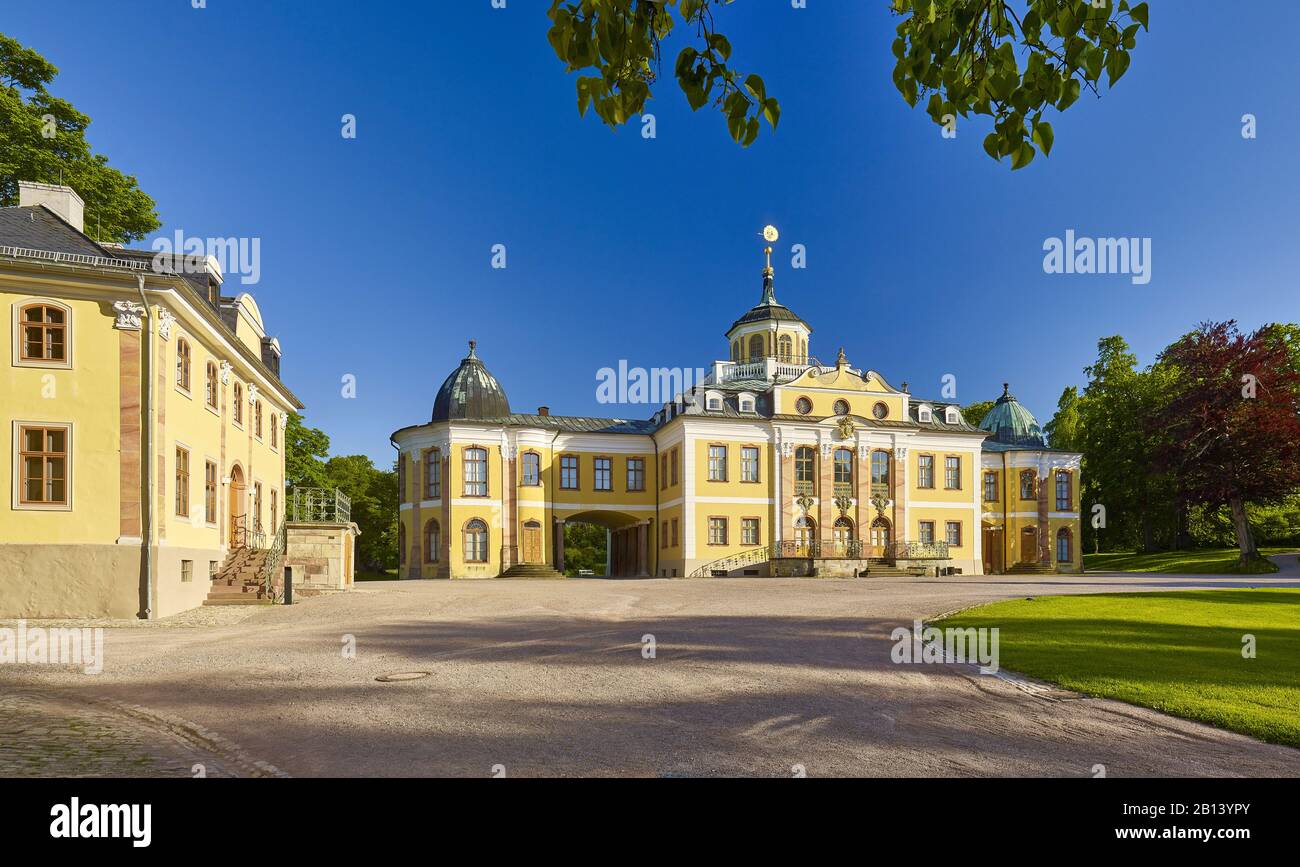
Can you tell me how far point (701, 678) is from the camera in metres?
10.1

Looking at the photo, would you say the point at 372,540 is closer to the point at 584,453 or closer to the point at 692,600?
the point at 584,453

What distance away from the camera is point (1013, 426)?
Answer: 175ft

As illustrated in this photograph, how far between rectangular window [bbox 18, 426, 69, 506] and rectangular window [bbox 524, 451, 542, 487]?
2641 cm

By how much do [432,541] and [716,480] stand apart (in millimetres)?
14816

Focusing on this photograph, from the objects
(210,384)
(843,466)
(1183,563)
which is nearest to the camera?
(210,384)

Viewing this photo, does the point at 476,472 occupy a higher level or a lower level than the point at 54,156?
lower

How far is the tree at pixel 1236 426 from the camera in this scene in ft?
129

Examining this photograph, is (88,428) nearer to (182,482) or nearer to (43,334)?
(43,334)

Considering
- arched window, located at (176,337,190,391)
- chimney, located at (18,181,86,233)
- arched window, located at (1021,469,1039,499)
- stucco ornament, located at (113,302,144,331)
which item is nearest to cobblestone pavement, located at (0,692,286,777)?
stucco ornament, located at (113,302,144,331)

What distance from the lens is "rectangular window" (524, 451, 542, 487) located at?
144 feet

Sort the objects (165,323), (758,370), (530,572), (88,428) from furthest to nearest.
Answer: (758,370), (530,572), (165,323), (88,428)

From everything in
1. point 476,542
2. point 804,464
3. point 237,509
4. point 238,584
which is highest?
point 804,464

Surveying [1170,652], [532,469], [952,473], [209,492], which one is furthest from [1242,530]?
[209,492]
